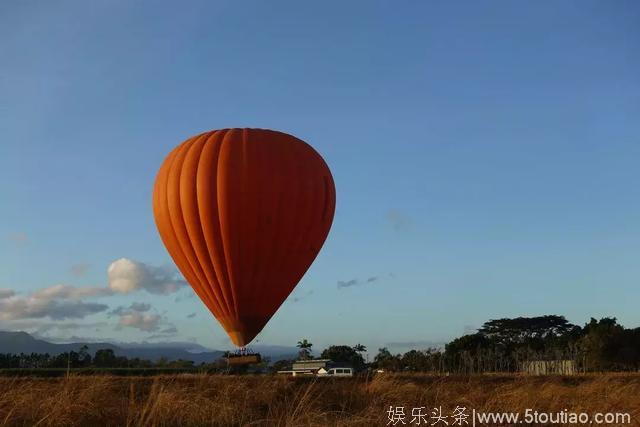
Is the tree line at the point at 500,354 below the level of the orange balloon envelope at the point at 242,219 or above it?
below

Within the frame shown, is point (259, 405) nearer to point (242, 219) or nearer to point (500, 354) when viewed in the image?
point (242, 219)

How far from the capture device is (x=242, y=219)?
26.6m

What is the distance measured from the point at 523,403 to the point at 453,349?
252ft

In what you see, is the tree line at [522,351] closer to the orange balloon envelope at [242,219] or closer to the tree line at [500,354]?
the tree line at [500,354]

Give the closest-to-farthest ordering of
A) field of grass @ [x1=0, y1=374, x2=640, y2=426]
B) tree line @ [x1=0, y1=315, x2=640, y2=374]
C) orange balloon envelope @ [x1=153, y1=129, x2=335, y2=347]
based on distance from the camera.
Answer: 1. field of grass @ [x1=0, y1=374, x2=640, y2=426]
2. orange balloon envelope @ [x1=153, y1=129, x2=335, y2=347]
3. tree line @ [x1=0, y1=315, x2=640, y2=374]

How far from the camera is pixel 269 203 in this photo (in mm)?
26828

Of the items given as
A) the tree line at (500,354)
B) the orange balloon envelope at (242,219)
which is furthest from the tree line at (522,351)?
the orange balloon envelope at (242,219)

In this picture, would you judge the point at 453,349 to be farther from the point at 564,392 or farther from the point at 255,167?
the point at 564,392

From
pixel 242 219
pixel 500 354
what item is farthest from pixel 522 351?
pixel 242 219

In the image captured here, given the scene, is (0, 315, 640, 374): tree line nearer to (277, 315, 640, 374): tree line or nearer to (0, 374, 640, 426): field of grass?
(277, 315, 640, 374): tree line

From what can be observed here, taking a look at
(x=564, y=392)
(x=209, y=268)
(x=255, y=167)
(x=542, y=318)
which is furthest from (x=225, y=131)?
(x=542, y=318)

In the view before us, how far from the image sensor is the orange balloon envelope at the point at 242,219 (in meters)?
26.8

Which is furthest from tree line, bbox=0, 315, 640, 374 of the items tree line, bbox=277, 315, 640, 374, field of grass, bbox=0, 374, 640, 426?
field of grass, bbox=0, 374, 640, 426

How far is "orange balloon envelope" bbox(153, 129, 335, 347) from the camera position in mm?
26781
